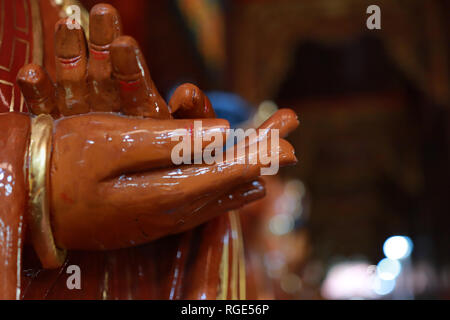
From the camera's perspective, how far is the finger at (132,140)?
393 millimetres

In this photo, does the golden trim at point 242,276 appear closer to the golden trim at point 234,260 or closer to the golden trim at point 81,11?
the golden trim at point 234,260

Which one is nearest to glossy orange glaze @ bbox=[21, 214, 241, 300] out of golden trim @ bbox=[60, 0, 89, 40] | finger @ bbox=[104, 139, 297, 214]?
finger @ bbox=[104, 139, 297, 214]

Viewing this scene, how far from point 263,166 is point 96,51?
0.56 ft

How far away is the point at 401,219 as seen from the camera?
29.0 ft

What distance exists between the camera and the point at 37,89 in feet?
1.33

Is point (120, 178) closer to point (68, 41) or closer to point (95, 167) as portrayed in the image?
point (95, 167)

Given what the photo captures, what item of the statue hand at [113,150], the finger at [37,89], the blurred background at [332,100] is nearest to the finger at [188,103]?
the statue hand at [113,150]

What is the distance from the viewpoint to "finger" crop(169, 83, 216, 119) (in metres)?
0.43

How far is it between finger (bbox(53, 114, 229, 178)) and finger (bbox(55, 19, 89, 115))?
0.10ft

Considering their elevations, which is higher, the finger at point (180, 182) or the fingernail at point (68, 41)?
the fingernail at point (68, 41)

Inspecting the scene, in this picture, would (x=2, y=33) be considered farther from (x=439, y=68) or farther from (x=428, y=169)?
(x=428, y=169)

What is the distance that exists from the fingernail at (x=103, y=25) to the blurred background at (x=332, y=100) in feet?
0.78

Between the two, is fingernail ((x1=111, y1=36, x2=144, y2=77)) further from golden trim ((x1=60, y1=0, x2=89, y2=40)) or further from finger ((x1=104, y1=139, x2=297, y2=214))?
golden trim ((x1=60, y1=0, x2=89, y2=40))
